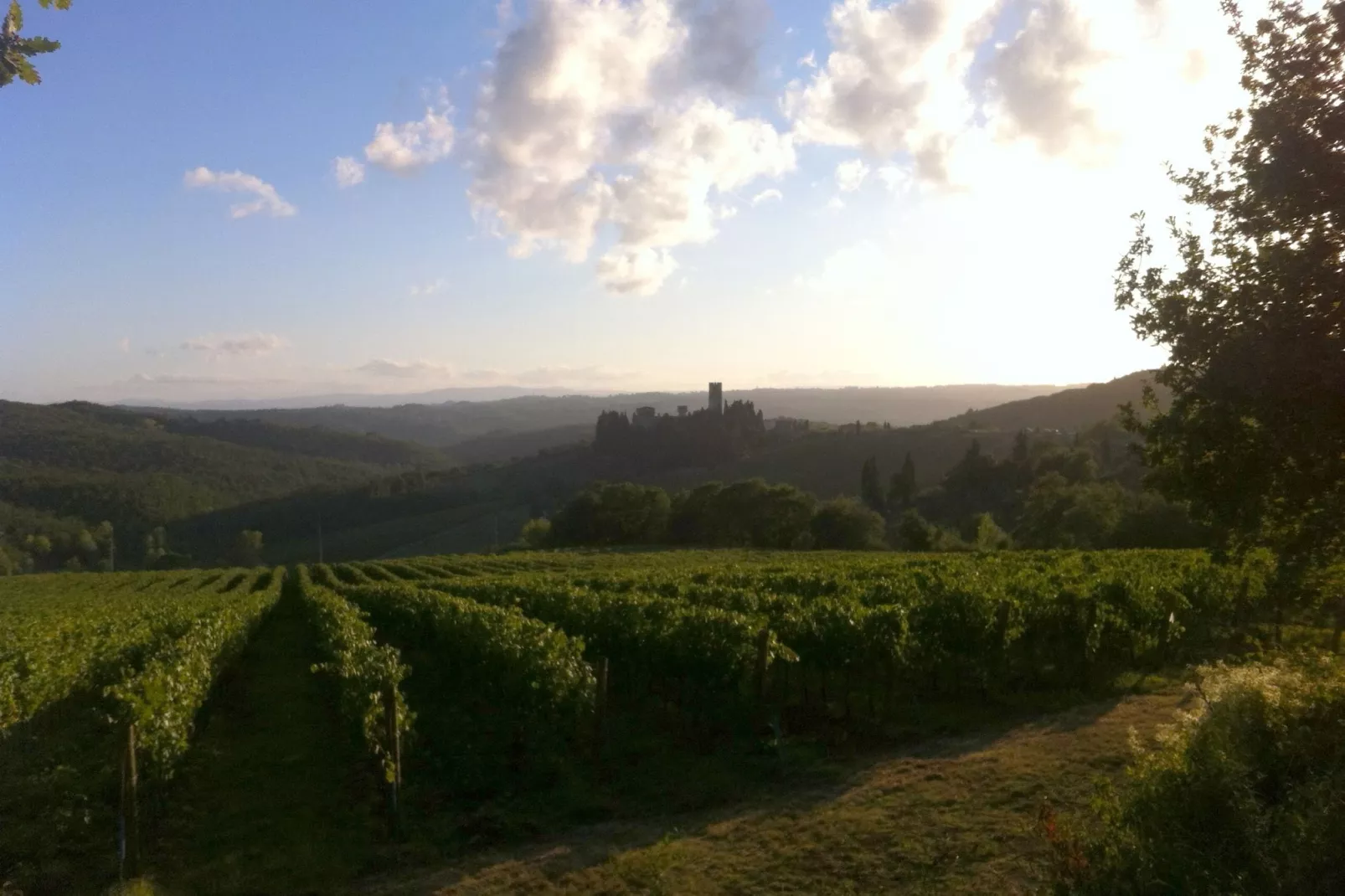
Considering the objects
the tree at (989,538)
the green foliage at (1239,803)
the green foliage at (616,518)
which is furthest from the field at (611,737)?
the green foliage at (616,518)

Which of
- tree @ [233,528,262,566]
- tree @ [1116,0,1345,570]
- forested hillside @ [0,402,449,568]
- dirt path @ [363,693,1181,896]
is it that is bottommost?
tree @ [233,528,262,566]

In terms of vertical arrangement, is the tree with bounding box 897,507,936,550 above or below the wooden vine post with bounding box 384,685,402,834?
below

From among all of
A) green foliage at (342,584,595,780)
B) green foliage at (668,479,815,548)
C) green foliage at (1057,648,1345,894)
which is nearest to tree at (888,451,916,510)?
green foliage at (668,479,815,548)

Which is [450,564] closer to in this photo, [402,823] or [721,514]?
[721,514]

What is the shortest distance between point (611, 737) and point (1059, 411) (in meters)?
180

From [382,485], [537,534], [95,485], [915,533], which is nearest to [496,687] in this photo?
[915,533]

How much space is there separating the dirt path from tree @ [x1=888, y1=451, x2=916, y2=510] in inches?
3872

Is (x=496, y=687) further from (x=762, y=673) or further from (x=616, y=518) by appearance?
(x=616, y=518)

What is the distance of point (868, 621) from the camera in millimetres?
14359

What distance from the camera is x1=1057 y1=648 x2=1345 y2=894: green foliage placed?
18.4 feet

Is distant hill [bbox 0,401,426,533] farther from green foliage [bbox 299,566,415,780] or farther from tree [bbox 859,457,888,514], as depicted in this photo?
green foliage [bbox 299,566,415,780]

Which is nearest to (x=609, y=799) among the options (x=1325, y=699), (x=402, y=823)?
(x=402, y=823)

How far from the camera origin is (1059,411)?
563ft

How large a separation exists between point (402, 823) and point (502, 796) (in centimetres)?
166
